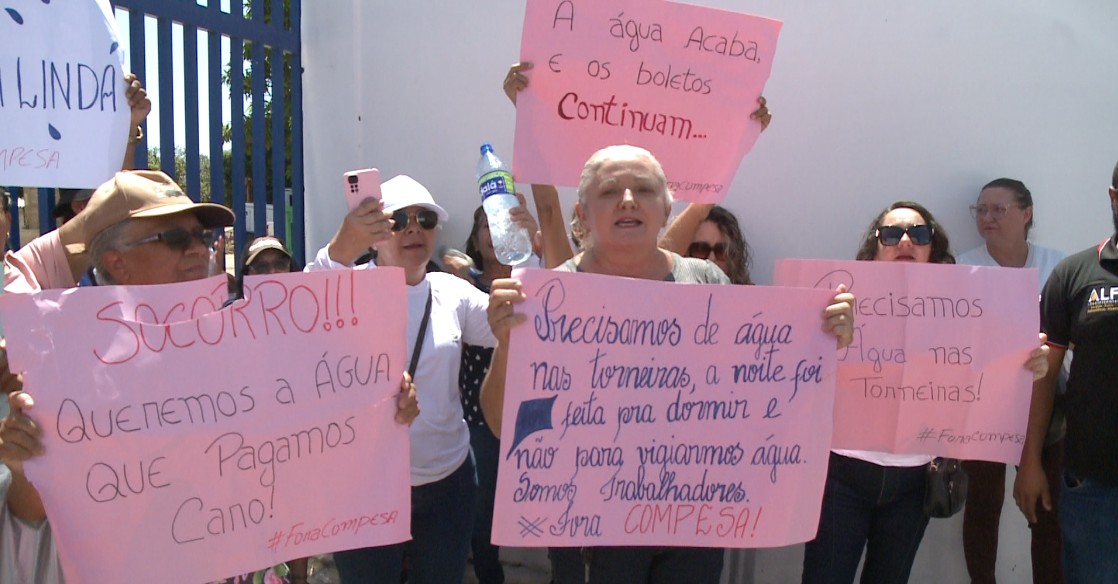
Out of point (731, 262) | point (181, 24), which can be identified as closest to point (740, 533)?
point (731, 262)

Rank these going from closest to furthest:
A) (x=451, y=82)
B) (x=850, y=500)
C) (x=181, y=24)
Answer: (x=850, y=500), (x=181, y=24), (x=451, y=82)

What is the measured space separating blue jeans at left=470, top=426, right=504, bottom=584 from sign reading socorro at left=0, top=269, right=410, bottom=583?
171cm

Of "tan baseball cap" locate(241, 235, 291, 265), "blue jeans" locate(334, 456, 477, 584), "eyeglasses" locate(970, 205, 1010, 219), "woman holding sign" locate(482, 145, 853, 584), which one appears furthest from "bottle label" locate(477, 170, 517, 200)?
"eyeglasses" locate(970, 205, 1010, 219)

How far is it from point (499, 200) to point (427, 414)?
98 centimetres

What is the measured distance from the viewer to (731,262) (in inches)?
153

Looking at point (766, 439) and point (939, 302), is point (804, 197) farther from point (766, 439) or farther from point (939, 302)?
point (766, 439)

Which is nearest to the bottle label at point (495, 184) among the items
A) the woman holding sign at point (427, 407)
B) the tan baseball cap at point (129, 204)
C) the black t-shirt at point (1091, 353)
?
the woman holding sign at point (427, 407)

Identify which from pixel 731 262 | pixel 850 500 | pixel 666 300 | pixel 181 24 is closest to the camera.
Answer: pixel 666 300

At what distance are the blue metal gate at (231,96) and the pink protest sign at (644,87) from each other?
7.15 ft

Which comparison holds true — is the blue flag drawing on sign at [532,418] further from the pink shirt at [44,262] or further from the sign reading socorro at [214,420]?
the pink shirt at [44,262]

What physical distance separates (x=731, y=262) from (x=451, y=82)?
1933 millimetres

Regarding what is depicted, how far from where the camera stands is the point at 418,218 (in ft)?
9.36

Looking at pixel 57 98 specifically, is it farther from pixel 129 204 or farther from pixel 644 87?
pixel 644 87

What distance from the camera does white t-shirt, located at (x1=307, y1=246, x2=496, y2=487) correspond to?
2.69m
